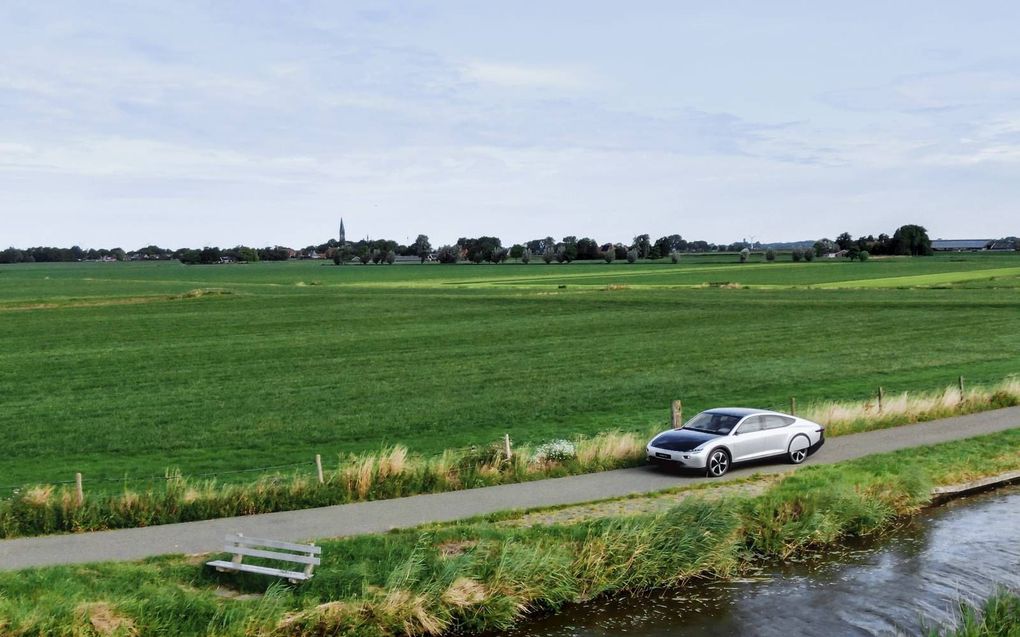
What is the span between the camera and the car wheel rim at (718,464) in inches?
882

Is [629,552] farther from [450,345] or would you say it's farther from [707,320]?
[707,320]

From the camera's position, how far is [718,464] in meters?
22.6

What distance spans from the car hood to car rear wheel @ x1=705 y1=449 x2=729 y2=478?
14.8 inches

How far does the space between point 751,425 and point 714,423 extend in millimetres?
848

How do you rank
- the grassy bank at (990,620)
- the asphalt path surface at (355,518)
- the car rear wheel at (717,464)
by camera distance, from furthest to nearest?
the car rear wheel at (717,464) < the asphalt path surface at (355,518) < the grassy bank at (990,620)

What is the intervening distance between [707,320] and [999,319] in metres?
18.7

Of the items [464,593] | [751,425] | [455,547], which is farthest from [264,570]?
[751,425]

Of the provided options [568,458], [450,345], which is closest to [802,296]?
[450,345]

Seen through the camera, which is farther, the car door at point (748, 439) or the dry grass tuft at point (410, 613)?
the car door at point (748, 439)

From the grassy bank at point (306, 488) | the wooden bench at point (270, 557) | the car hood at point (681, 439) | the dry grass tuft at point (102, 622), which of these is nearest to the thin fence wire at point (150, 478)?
the grassy bank at point (306, 488)

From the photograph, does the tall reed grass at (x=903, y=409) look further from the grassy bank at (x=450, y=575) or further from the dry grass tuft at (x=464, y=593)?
the dry grass tuft at (x=464, y=593)

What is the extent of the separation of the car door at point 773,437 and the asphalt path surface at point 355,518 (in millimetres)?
409

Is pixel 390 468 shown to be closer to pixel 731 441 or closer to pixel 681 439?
pixel 681 439

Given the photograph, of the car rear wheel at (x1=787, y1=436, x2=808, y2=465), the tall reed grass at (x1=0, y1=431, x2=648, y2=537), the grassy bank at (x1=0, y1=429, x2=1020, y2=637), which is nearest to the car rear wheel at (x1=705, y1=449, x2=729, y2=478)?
the car rear wheel at (x1=787, y1=436, x2=808, y2=465)
